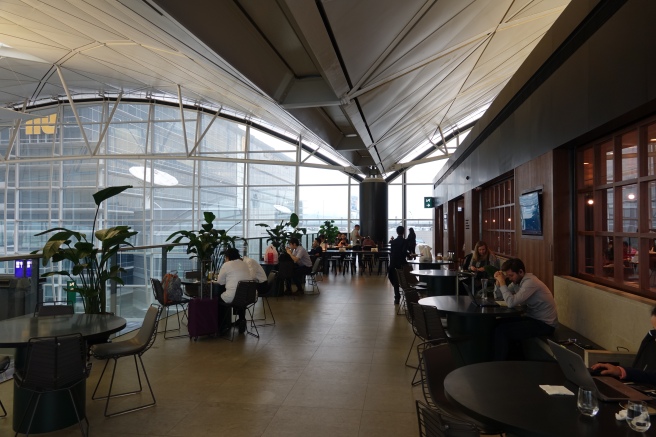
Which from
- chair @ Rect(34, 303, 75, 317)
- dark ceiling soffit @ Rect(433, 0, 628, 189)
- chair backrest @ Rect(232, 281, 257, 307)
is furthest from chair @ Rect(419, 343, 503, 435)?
chair backrest @ Rect(232, 281, 257, 307)

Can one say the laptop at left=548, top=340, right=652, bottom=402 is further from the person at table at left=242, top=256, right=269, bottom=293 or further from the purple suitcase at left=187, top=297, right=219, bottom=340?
the person at table at left=242, top=256, right=269, bottom=293

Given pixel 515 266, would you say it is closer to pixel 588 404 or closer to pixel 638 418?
pixel 588 404

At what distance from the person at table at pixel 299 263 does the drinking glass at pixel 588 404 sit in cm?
893

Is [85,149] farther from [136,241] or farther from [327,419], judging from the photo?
[327,419]

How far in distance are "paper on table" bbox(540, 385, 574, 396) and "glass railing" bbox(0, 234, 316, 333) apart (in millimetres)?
4850

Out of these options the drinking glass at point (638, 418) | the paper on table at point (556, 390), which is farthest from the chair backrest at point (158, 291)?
the drinking glass at point (638, 418)

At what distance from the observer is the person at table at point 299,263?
36.0 ft

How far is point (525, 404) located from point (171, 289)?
18.6 feet

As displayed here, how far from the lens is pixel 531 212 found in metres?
5.97

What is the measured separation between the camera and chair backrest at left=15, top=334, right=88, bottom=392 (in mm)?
3178

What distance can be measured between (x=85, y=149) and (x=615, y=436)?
22.8 m

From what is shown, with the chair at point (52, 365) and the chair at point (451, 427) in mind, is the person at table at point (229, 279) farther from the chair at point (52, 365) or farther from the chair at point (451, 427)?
the chair at point (451, 427)

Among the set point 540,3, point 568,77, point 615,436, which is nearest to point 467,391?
point 615,436

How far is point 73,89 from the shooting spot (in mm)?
19719
